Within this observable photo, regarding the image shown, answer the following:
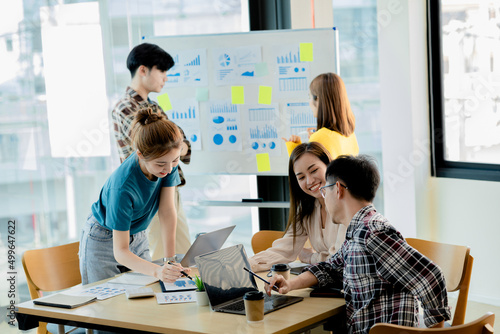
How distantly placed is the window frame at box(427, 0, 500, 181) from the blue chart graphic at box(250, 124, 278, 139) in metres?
1.26

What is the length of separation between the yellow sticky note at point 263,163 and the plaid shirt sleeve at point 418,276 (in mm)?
2178

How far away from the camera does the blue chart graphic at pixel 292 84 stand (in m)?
3.94

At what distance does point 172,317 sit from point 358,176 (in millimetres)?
777

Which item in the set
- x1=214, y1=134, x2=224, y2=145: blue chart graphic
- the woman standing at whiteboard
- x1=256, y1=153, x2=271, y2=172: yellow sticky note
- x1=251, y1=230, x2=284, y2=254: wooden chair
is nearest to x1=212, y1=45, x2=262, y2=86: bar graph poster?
x1=214, y1=134, x2=224, y2=145: blue chart graphic

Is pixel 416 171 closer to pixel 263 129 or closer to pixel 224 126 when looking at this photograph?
pixel 263 129

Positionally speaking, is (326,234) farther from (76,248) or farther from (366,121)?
Result: (366,121)

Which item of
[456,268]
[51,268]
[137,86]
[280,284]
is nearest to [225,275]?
[280,284]

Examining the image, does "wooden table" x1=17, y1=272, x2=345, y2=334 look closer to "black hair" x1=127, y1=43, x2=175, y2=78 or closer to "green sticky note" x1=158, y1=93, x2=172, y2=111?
"black hair" x1=127, y1=43, x2=175, y2=78

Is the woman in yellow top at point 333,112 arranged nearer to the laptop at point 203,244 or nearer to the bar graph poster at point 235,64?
the bar graph poster at point 235,64

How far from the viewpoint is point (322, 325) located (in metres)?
2.09

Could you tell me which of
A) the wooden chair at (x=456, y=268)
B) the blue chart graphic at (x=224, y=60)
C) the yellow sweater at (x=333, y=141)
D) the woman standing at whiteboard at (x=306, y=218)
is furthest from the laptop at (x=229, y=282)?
the blue chart graphic at (x=224, y=60)

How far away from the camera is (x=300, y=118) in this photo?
3951 millimetres

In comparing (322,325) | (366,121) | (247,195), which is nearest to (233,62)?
(247,195)

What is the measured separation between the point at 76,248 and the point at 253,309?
4.40 ft
